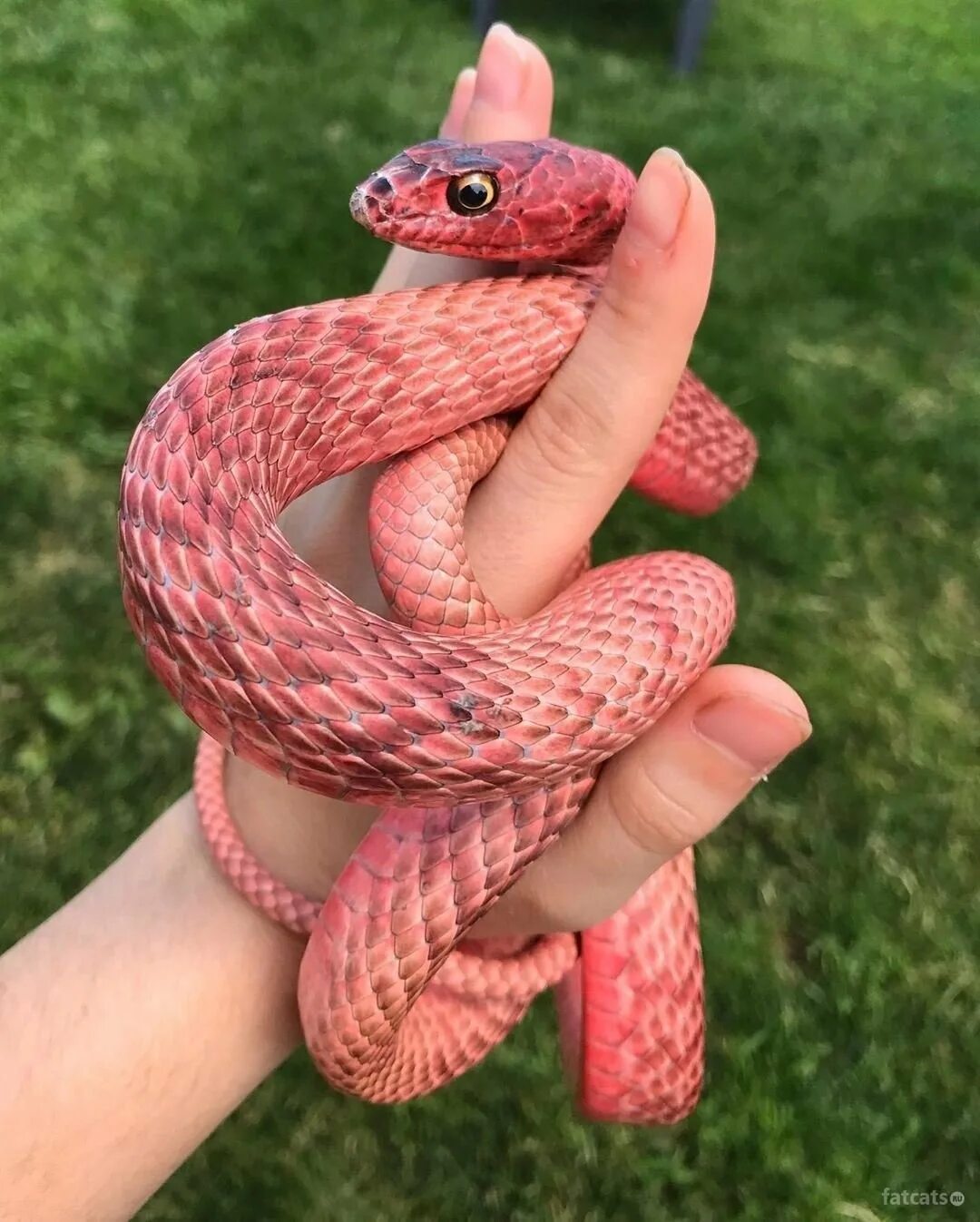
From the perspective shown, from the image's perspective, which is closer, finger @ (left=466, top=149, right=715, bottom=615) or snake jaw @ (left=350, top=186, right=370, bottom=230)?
finger @ (left=466, top=149, right=715, bottom=615)

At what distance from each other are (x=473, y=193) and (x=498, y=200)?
4cm

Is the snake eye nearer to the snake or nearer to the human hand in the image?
the snake

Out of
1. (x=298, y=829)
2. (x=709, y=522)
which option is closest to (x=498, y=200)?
(x=298, y=829)

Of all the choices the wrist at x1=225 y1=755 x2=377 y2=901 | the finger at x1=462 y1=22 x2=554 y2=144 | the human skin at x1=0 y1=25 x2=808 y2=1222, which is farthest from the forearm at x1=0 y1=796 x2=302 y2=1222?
the finger at x1=462 y1=22 x2=554 y2=144

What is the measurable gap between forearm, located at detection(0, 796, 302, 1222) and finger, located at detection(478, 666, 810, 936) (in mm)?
526

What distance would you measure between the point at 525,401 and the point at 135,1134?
4.07ft

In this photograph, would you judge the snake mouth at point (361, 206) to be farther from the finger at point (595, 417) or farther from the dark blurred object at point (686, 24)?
the dark blurred object at point (686, 24)

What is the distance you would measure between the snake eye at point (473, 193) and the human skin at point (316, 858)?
25 cm

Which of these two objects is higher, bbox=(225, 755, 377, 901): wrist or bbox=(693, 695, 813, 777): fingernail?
bbox=(693, 695, 813, 777): fingernail

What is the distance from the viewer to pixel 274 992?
165 centimetres

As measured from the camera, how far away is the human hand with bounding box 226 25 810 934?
1.27 metres

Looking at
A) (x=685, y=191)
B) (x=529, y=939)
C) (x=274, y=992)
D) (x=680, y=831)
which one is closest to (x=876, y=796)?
(x=529, y=939)

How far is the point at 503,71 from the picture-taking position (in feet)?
5.89

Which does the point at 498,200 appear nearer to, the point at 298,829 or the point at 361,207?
the point at 361,207
